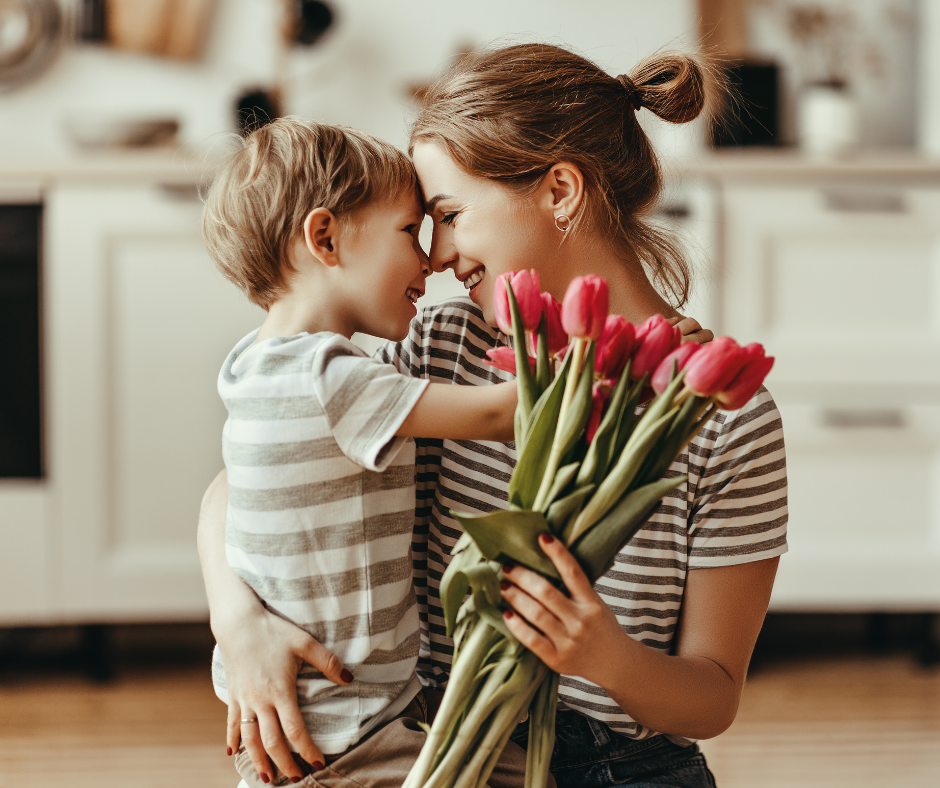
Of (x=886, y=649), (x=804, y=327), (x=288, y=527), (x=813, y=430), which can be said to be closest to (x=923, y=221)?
(x=804, y=327)

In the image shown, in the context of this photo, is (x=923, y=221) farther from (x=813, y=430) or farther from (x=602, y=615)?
(x=602, y=615)

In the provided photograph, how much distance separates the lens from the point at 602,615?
708 millimetres

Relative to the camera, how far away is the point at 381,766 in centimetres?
92

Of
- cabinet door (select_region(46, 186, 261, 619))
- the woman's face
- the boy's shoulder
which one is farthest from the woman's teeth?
cabinet door (select_region(46, 186, 261, 619))

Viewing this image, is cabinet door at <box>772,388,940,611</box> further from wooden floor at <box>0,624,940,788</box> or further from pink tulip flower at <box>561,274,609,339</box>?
pink tulip flower at <box>561,274,609,339</box>

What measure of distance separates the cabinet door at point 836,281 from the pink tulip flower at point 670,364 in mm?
1915

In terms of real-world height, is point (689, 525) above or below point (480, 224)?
below

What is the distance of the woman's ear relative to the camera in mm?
1093

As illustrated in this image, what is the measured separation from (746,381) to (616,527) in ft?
0.42

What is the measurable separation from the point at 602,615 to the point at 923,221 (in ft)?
6.97

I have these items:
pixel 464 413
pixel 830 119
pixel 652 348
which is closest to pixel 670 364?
pixel 652 348

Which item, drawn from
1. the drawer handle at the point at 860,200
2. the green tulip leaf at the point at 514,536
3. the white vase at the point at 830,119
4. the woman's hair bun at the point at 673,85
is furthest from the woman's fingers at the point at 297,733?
the white vase at the point at 830,119

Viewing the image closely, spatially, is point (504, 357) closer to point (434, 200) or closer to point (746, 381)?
point (746, 381)

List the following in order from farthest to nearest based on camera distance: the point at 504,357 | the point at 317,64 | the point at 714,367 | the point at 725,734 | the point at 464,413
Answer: the point at 317,64 → the point at 725,734 → the point at 464,413 → the point at 504,357 → the point at 714,367
